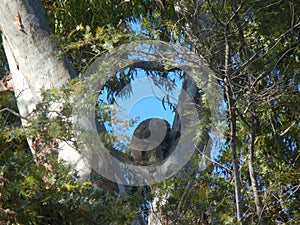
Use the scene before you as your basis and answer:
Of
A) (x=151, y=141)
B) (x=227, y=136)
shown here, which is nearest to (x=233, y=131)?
(x=227, y=136)

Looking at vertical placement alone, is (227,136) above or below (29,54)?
below

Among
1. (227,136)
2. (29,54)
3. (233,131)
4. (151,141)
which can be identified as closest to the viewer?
(233,131)

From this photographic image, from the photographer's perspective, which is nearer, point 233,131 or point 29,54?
point 233,131

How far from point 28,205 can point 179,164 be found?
2.29 m

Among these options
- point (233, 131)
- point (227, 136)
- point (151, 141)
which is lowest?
point (233, 131)

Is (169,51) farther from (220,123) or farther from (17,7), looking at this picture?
(17,7)

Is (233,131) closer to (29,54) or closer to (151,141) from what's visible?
(29,54)

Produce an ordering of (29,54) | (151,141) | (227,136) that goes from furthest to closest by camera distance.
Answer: (151,141) → (29,54) → (227,136)

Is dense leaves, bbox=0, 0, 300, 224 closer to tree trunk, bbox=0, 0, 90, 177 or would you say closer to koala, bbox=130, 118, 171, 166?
tree trunk, bbox=0, 0, 90, 177

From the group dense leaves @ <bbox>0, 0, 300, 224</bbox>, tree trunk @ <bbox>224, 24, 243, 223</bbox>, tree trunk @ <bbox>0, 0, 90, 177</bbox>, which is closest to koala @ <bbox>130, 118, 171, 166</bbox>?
dense leaves @ <bbox>0, 0, 300, 224</bbox>

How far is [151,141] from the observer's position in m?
6.82

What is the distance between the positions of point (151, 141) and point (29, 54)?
1.30m

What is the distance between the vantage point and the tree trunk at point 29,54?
5966 millimetres

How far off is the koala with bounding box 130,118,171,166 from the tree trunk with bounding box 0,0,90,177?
0.70 metres
